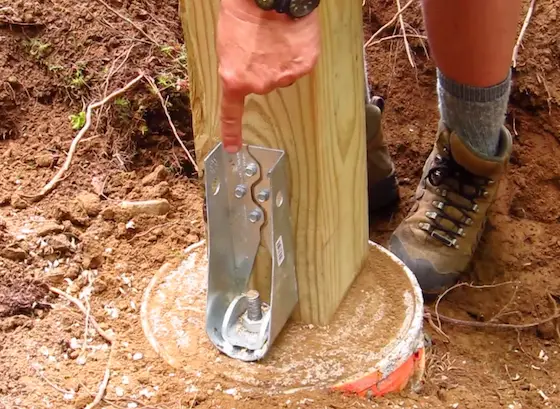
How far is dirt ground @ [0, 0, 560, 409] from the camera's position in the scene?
133cm

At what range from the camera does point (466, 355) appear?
64.5 inches

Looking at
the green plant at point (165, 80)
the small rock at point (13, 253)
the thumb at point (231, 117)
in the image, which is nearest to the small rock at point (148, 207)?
the small rock at point (13, 253)

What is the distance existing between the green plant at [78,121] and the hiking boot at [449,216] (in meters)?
0.81

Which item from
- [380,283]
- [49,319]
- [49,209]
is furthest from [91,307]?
[380,283]

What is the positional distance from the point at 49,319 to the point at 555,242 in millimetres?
1201

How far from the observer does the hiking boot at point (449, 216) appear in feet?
5.86

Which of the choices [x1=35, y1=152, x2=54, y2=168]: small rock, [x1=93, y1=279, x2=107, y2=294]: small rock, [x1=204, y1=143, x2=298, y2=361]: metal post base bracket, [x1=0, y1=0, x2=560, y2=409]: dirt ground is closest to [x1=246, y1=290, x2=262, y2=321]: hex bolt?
[x1=204, y1=143, x2=298, y2=361]: metal post base bracket

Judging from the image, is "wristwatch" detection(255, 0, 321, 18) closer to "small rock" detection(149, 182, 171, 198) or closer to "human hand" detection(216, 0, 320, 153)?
"human hand" detection(216, 0, 320, 153)

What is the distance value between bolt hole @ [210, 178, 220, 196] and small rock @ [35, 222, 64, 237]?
22.6 inches

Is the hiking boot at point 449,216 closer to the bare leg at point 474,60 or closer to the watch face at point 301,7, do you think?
the bare leg at point 474,60

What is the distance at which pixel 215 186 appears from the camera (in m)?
1.21

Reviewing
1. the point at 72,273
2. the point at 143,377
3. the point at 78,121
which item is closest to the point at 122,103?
the point at 78,121

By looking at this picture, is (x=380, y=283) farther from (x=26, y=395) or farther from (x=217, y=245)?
(x=26, y=395)

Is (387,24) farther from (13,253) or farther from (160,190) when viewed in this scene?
(13,253)
